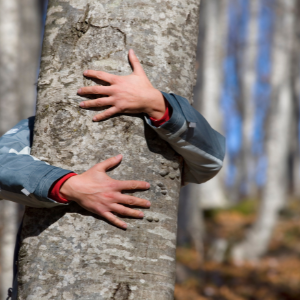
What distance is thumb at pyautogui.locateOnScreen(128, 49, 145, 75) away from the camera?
1.46 metres

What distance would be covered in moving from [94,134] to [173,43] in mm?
547

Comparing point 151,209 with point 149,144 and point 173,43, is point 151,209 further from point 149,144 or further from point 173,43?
point 173,43

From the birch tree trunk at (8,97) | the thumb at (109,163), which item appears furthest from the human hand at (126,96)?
the birch tree trunk at (8,97)

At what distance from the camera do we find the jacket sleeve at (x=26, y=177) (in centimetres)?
136

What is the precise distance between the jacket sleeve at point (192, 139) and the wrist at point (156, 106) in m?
0.02

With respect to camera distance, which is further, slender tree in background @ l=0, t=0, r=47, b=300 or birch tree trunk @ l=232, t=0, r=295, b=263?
birch tree trunk @ l=232, t=0, r=295, b=263

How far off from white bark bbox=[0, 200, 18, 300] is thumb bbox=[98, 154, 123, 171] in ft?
11.3

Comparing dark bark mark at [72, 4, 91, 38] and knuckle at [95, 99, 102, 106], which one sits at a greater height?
dark bark mark at [72, 4, 91, 38]

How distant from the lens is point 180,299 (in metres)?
5.65

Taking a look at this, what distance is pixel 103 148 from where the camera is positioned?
55.6 inches

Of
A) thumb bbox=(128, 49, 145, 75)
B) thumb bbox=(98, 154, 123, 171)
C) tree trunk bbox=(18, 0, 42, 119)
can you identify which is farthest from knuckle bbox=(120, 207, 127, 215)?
tree trunk bbox=(18, 0, 42, 119)

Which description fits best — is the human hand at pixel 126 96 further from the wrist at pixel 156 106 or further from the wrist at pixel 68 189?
the wrist at pixel 68 189

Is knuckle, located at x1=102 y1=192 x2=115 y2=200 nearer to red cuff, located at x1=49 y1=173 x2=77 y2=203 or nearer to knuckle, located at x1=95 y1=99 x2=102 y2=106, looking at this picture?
red cuff, located at x1=49 y1=173 x2=77 y2=203

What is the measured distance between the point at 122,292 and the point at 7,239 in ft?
12.3
